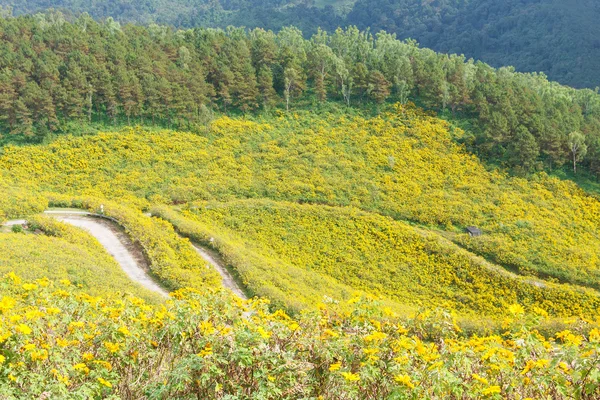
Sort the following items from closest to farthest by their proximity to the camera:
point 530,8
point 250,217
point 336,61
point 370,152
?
1. point 250,217
2. point 370,152
3. point 336,61
4. point 530,8

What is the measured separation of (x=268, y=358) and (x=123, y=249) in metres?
23.0

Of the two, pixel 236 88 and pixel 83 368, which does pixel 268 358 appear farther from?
pixel 236 88

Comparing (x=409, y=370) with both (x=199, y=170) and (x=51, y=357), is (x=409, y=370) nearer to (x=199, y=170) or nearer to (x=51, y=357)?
(x=51, y=357)

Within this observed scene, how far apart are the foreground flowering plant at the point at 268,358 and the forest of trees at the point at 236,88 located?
39745 millimetres

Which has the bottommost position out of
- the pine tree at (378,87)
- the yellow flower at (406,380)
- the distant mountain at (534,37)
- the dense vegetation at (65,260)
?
the dense vegetation at (65,260)

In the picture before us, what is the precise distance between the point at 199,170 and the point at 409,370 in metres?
36.4

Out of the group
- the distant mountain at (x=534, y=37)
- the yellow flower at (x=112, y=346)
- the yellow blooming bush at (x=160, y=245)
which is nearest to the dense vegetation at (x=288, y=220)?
the yellow blooming bush at (x=160, y=245)

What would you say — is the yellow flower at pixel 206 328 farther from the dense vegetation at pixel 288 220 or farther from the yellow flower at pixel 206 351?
the yellow flower at pixel 206 351

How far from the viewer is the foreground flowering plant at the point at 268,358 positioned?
20.9 ft

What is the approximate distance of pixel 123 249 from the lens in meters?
27.6

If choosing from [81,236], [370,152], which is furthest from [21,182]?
[370,152]

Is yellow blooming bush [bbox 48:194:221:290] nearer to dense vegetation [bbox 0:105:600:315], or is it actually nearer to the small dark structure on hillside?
dense vegetation [bbox 0:105:600:315]

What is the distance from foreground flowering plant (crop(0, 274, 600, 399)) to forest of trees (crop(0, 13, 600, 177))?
39.7m

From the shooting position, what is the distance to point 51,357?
690 centimetres
